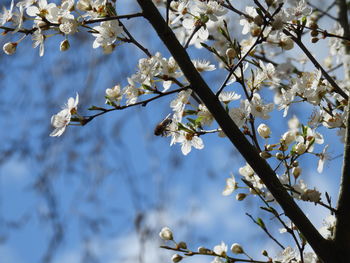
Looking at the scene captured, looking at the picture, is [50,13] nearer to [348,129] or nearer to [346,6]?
[348,129]

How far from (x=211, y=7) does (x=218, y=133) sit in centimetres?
33

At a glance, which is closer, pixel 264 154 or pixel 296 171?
pixel 264 154

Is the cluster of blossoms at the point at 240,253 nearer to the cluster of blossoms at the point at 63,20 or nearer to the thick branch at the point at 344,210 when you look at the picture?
the thick branch at the point at 344,210

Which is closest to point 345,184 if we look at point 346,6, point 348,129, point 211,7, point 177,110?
point 348,129


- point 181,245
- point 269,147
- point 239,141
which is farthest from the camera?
point 181,245

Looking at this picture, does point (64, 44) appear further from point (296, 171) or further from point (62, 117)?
point (296, 171)

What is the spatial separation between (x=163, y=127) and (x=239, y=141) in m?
0.25

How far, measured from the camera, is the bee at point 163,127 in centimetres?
151

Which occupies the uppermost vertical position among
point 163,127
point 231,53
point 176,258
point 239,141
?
point 231,53

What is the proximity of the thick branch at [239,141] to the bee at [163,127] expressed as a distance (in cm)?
17

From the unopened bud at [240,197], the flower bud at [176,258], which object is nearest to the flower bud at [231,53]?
the unopened bud at [240,197]

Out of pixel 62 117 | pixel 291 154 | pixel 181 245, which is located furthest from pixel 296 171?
pixel 62 117

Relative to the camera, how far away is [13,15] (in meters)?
1.55

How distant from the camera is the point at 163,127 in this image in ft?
5.00
